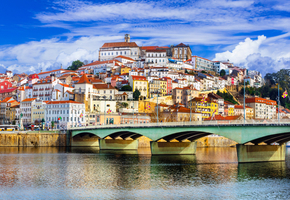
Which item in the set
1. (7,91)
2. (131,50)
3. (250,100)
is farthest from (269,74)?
(7,91)

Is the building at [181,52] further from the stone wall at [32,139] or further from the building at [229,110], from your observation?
the stone wall at [32,139]

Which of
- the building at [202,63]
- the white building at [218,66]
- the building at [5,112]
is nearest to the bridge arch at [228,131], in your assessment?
the building at [5,112]

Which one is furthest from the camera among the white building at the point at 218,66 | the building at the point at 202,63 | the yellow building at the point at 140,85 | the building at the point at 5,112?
the white building at the point at 218,66

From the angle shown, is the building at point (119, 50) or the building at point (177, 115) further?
the building at point (119, 50)

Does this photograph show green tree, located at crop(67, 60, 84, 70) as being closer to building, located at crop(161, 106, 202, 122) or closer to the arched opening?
building, located at crop(161, 106, 202, 122)

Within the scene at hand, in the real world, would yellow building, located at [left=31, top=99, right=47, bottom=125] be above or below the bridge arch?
above

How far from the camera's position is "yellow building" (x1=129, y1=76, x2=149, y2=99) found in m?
123

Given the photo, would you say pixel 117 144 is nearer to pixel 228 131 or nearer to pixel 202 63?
pixel 228 131

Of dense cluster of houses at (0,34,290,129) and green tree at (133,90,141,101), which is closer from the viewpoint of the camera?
dense cluster of houses at (0,34,290,129)

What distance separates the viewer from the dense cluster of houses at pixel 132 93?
9919 cm

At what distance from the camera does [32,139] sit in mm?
76375

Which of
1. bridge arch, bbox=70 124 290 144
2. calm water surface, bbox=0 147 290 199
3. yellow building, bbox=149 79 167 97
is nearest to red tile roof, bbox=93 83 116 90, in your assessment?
yellow building, bbox=149 79 167 97

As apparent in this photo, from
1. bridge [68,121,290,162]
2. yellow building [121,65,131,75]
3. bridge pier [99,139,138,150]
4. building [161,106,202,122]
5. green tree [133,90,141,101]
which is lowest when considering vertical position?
bridge pier [99,139,138,150]

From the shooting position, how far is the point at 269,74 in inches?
6860
